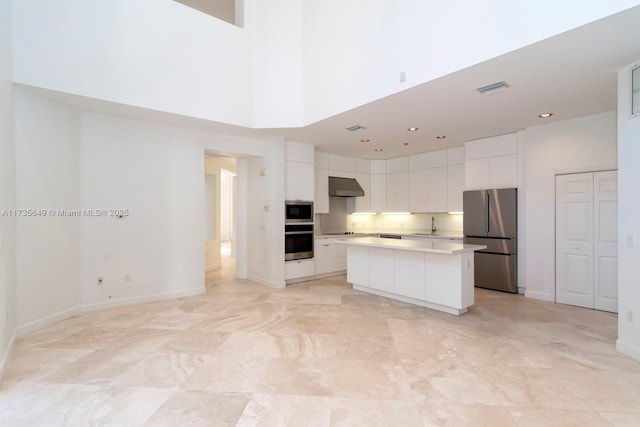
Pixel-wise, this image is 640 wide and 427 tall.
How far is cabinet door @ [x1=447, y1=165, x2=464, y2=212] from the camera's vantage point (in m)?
6.31

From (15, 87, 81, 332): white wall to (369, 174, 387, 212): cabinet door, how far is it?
5.73 m

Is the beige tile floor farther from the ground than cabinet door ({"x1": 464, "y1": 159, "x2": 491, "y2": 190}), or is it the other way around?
cabinet door ({"x1": 464, "y1": 159, "x2": 491, "y2": 190})

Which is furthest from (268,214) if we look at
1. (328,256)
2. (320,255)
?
(328,256)

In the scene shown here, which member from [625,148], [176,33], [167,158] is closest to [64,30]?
[176,33]

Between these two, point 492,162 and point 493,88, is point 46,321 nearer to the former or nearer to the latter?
point 493,88

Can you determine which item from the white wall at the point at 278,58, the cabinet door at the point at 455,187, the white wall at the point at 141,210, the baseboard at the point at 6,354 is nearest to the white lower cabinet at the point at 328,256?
the white wall at the point at 141,210

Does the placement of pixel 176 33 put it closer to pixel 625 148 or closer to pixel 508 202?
pixel 625 148

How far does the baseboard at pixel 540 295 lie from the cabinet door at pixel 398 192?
2852 millimetres

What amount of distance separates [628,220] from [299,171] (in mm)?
4585

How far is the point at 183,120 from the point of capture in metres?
4.64

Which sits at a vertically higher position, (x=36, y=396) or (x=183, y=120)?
(x=183, y=120)

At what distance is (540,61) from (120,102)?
4617 mm

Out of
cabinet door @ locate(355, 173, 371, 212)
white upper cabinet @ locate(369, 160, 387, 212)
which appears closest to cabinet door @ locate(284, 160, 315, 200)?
cabinet door @ locate(355, 173, 371, 212)

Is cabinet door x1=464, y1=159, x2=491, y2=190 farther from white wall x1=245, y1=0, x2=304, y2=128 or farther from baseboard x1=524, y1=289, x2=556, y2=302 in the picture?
white wall x1=245, y1=0, x2=304, y2=128
